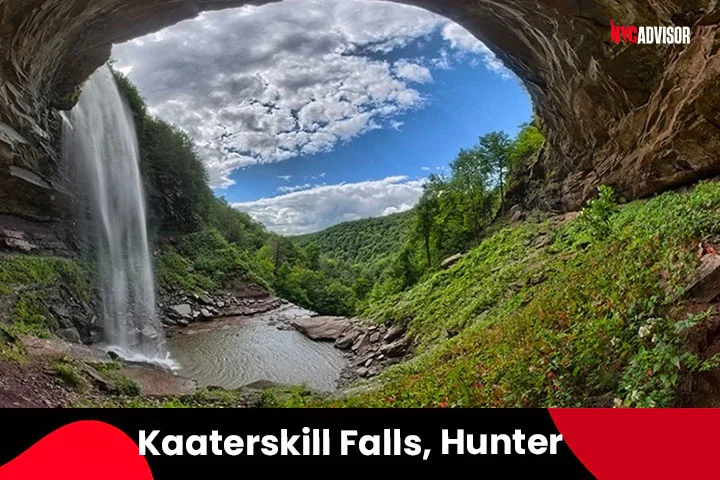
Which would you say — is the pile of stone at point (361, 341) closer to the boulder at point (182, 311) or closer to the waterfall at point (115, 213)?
the boulder at point (182, 311)

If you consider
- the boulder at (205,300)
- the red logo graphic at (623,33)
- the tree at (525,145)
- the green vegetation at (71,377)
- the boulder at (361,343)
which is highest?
the tree at (525,145)

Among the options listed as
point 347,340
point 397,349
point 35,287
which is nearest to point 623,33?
point 397,349

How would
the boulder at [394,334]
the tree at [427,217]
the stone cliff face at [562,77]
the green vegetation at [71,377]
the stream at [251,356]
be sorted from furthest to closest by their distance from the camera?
the tree at [427,217], the boulder at [394,334], the stream at [251,356], the stone cliff face at [562,77], the green vegetation at [71,377]

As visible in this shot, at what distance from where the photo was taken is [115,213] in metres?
29.9

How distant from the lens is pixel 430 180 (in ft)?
111

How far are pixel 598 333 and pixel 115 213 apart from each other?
33.0 metres

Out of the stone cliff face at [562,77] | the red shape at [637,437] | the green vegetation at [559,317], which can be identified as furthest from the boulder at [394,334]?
the red shape at [637,437]

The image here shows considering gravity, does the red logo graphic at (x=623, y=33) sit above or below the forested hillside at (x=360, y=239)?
below

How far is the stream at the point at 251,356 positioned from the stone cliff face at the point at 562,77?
420 inches

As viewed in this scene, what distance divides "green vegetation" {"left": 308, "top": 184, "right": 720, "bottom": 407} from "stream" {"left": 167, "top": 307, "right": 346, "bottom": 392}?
8023 millimetres

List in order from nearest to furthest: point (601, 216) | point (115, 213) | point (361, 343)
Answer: point (601, 216)
point (361, 343)
point (115, 213)

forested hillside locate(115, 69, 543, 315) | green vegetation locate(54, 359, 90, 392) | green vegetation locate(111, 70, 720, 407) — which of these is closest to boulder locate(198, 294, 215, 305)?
forested hillside locate(115, 69, 543, 315)

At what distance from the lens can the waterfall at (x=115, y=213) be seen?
22469 mm

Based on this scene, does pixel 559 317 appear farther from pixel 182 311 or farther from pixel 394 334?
pixel 182 311
